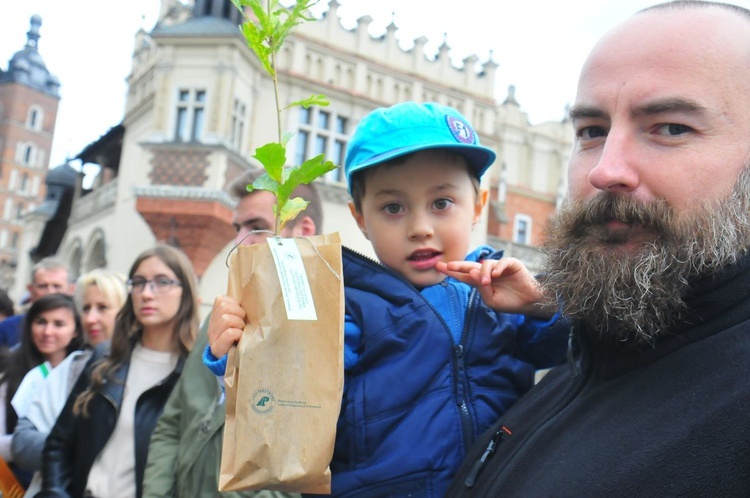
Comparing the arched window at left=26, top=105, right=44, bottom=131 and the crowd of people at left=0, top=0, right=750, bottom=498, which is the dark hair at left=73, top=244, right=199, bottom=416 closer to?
the crowd of people at left=0, top=0, right=750, bottom=498

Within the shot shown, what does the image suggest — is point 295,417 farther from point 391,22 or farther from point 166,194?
point 391,22

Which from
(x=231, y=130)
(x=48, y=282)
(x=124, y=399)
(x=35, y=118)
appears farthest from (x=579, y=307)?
(x=35, y=118)

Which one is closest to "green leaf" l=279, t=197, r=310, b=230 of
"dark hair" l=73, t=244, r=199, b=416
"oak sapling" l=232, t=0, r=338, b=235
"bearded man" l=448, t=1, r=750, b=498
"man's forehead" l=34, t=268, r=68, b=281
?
"oak sapling" l=232, t=0, r=338, b=235

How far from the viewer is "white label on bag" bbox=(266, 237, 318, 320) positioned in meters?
1.38

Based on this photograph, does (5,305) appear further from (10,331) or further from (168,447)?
(168,447)

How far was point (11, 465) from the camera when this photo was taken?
3.74 metres

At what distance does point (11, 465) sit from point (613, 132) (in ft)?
12.3

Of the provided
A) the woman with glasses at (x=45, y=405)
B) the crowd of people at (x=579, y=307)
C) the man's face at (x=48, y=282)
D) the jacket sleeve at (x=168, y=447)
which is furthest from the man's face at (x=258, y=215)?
the man's face at (x=48, y=282)

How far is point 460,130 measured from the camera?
6.23 ft

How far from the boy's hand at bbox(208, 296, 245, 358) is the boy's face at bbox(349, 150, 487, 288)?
1.67ft

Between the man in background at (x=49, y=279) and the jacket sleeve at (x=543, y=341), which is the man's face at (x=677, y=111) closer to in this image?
the jacket sleeve at (x=543, y=341)

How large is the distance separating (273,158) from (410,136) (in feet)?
1.83

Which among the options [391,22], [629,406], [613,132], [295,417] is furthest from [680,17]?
[391,22]

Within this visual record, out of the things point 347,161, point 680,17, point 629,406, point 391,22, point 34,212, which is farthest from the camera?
point 34,212
